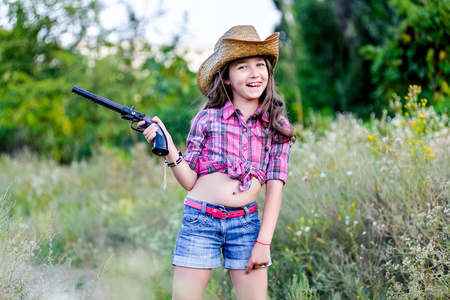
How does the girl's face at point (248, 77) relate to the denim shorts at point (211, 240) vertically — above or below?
above

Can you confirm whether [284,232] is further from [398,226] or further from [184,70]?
[184,70]

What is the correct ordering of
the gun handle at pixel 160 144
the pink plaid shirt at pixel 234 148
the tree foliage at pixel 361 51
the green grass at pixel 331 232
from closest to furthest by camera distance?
1. the gun handle at pixel 160 144
2. the pink plaid shirt at pixel 234 148
3. the green grass at pixel 331 232
4. the tree foliage at pixel 361 51

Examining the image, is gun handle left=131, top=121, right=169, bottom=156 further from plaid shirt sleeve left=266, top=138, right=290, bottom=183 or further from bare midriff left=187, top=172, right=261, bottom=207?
plaid shirt sleeve left=266, top=138, right=290, bottom=183

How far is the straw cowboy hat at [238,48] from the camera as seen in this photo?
2.74 metres

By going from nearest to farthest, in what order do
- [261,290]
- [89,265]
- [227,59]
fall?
[261,290] < [227,59] < [89,265]

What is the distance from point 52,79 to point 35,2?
5.62ft

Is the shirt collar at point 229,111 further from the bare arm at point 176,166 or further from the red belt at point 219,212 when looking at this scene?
the red belt at point 219,212

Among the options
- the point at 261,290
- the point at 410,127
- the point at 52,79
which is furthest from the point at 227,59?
the point at 52,79

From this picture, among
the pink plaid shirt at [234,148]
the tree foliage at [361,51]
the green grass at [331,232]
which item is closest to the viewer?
the pink plaid shirt at [234,148]

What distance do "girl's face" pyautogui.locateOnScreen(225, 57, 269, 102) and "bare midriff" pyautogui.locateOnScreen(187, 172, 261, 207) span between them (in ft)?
1.58

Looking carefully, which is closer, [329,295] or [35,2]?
[329,295]

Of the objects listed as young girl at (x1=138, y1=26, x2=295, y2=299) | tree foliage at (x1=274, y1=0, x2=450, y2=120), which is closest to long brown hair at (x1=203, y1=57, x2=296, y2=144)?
young girl at (x1=138, y1=26, x2=295, y2=299)

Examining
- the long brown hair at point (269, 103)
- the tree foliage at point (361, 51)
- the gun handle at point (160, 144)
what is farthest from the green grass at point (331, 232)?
the tree foliage at point (361, 51)

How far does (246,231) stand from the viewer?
262 cm
